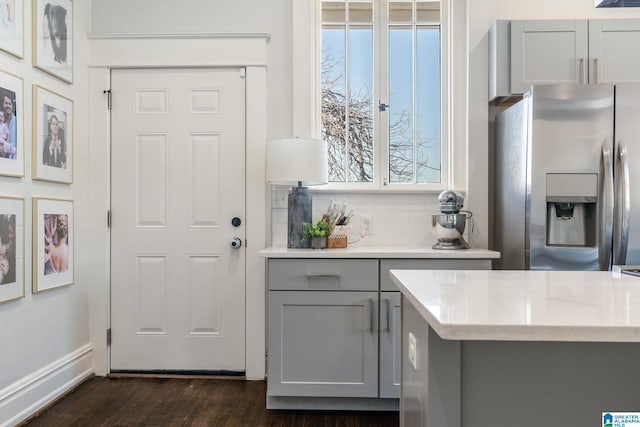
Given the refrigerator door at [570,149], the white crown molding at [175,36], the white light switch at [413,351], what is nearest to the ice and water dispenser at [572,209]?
the refrigerator door at [570,149]

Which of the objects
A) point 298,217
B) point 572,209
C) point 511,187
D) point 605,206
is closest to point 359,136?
point 298,217

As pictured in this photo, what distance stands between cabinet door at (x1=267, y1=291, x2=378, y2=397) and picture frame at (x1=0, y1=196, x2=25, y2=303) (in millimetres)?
1295

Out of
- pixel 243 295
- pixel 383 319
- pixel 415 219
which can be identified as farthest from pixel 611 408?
pixel 243 295

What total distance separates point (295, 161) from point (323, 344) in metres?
1.04

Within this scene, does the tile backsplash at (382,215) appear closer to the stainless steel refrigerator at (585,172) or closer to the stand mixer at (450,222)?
the stand mixer at (450,222)

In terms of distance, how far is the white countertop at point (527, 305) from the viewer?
0.90 metres

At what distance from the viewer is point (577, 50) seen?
2.73m

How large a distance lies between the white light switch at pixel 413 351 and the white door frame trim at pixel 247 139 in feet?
5.99

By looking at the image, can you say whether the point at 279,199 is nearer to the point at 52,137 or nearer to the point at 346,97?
the point at 346,97

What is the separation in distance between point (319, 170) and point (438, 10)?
4.73 feet

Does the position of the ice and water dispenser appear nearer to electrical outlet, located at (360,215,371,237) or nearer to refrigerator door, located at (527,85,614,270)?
refrigerator door, located at (527,85,614,270)

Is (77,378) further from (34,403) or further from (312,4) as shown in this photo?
(312,4)

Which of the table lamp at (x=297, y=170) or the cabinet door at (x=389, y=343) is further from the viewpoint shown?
the table lamp at (x=297, y=170)

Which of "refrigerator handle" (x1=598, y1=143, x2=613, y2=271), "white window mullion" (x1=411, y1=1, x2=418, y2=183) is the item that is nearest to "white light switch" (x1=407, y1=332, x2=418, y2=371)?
"refrigerator handle" (x1=598, y1=143, x2=613, y2=271)
